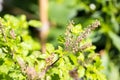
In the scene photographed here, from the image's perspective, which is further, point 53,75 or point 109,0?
point 109,0

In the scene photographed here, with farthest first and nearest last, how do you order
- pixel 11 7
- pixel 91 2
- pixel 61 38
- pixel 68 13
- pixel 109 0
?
pixel 11 7, pixel 68 13, pixel 91 2, pixel 109 0, pixel 61 38

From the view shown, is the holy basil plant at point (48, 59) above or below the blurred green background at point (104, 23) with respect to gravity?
below

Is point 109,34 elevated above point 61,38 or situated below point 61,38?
above

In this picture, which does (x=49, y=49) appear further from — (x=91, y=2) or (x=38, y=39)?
(x=38, y=39)

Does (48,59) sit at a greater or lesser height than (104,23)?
lesser

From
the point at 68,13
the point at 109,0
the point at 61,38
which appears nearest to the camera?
the point at 61,38

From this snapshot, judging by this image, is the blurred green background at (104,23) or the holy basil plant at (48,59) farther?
the blurred green background at (104,23)

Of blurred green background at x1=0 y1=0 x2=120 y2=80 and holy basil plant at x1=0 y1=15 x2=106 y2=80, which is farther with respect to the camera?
blurred green background at x1=0 y1=0 x2=120 y2=80

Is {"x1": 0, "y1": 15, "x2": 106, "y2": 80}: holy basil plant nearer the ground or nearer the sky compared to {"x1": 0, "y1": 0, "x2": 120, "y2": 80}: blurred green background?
nearer the ground

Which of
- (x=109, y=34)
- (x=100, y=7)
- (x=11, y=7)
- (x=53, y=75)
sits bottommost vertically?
(x=53, y=75)

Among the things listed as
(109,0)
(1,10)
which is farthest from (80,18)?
(1,10)

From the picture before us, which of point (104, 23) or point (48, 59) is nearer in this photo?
point (48, 59)
